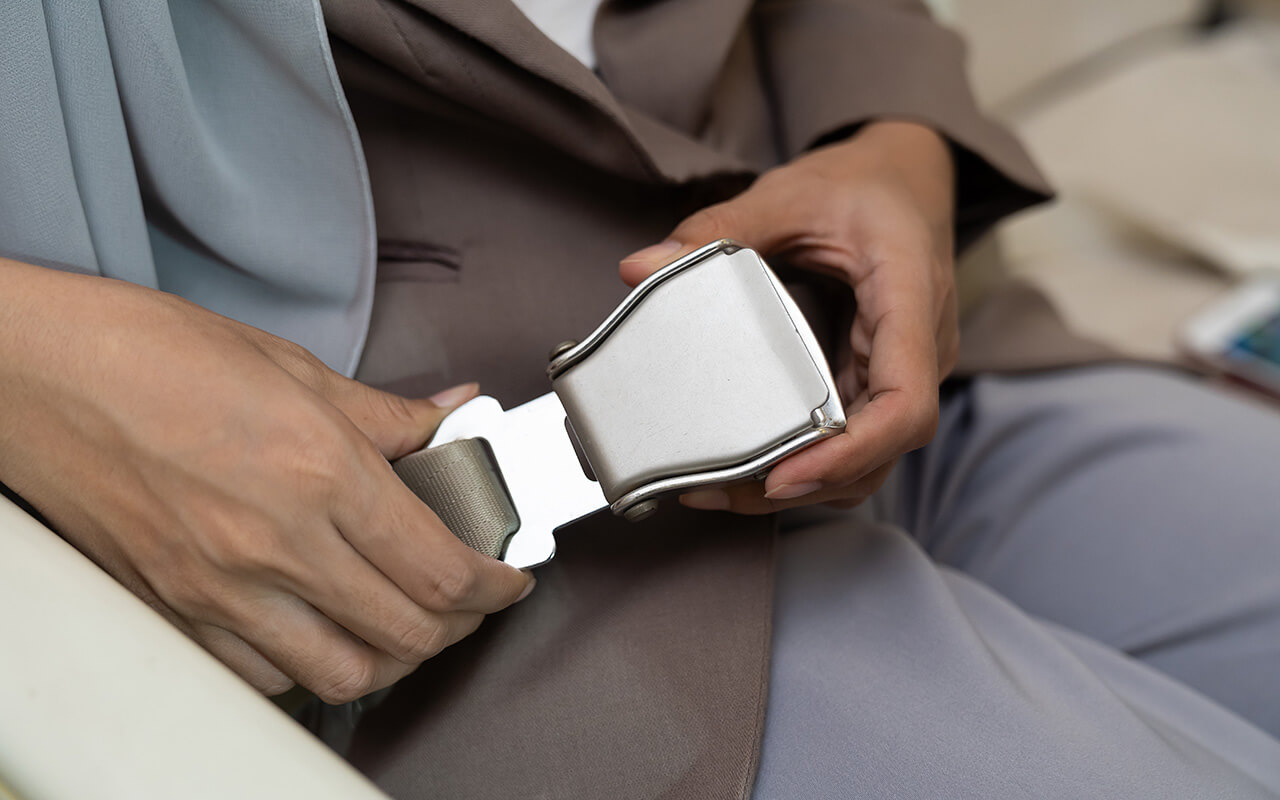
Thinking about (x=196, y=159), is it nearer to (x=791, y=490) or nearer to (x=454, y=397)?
(x=454, y=397)

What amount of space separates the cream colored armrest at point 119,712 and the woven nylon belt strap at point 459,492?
11cm

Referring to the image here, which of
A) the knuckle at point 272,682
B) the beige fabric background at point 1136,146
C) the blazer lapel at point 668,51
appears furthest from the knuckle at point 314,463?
the beige fabric background at point 1136,146

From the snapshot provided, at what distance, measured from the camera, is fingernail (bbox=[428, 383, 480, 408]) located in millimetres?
423

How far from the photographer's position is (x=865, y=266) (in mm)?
476

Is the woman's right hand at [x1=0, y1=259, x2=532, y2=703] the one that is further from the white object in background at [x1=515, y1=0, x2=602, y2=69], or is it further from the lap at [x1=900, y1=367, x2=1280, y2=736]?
the lap at [x1=900, y1=367, x2=1280, y2=736]

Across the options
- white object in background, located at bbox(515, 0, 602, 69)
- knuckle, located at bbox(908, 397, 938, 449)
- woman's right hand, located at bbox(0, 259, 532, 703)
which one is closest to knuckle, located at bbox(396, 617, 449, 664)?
woman's right hand, located at bbox(0, 259, 532, 703)

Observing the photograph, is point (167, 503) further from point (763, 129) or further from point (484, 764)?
point (763, 129)

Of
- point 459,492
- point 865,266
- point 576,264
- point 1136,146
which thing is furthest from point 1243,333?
point 459,492

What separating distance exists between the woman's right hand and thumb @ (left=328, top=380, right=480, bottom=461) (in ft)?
0.10

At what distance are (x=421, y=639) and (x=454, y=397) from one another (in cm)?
12

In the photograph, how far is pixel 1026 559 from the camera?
592 mm

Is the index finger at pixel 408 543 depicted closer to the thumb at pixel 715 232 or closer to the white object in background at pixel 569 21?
the thumb at pixel 715 232

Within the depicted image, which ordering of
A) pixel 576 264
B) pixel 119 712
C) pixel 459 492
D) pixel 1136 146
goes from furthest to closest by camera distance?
pixel 1136 146 → pixel 576 264 → pixel 459 492 → pixel 119 712

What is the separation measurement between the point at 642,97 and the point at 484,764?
15.9 inches
